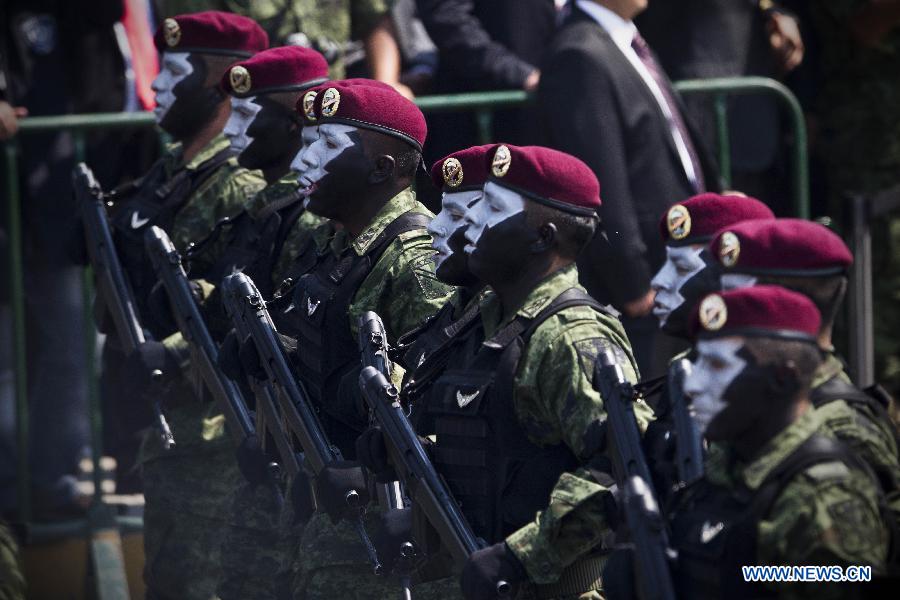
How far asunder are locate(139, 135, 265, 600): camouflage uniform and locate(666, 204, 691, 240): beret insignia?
7.32ft

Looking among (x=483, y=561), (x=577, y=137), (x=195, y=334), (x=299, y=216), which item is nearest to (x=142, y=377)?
(x=195, y=334)

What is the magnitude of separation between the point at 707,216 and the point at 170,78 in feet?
9.04

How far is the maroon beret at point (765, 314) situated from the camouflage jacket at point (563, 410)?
0.72 m

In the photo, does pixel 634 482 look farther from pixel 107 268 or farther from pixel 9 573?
pixel 107 268

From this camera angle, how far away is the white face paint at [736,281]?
4.30 m

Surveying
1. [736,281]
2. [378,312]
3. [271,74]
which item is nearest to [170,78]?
[271,74]

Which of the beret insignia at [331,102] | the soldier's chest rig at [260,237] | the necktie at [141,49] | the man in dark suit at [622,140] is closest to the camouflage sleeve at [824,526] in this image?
the beret insignia at [331,102]

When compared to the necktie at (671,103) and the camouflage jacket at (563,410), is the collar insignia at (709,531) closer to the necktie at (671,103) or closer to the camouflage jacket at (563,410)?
the camouflage jacket at (563,410)

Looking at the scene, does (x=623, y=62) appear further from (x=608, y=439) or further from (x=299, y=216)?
(x=608, y=439)

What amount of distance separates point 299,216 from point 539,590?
2192 millimetres

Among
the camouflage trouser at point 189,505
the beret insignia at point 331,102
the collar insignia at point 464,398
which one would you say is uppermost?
the beret insignia at point 331,102

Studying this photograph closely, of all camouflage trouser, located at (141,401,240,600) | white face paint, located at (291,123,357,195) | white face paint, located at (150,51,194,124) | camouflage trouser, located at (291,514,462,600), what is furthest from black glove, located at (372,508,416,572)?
white face paint, located at (150,51,194,124)

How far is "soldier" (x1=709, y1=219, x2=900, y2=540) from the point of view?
13.4ft

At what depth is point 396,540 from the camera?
5250mm
